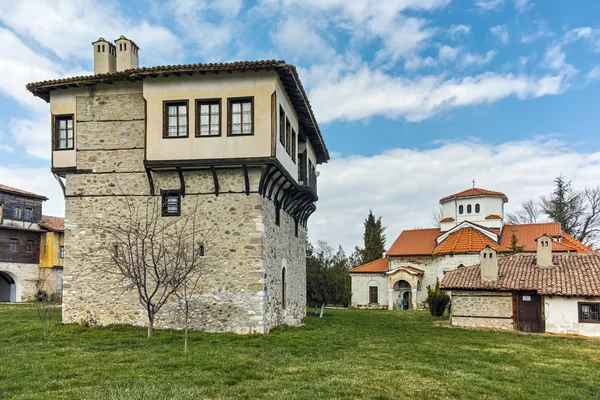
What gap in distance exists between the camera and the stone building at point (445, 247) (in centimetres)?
3825

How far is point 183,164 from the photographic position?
15938 mm

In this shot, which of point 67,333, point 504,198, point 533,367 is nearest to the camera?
point 533,367

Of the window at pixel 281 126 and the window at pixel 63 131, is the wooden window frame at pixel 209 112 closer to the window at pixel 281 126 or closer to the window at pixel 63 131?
the window at pixel 281 126

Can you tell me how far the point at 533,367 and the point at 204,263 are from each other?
395 inches

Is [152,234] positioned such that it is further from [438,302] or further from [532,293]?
[438,302]

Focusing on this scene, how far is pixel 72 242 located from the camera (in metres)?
17.0

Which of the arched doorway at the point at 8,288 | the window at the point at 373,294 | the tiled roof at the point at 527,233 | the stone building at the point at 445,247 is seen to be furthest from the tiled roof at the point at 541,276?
the arched doorway at the point at 8,288

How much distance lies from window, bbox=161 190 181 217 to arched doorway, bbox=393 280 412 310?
91.6ft

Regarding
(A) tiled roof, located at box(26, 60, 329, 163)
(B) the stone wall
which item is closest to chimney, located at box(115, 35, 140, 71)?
(A) tiled roof, located at box(26, 60, 329, 163)

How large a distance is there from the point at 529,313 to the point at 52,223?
35.2 meters

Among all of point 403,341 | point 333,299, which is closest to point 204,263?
point 403,341

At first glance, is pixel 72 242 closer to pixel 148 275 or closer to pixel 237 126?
pixel 148 275

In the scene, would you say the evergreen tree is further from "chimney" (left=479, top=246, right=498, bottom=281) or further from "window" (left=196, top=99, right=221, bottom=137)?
"window" (left=196, top=99, right=221, bottom=137)

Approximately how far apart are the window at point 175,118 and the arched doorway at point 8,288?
26914 millimetres
